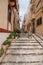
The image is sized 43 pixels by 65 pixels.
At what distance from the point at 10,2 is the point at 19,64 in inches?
409

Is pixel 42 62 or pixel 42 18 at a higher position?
pixel 42 18

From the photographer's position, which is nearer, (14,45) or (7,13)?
(14,45)

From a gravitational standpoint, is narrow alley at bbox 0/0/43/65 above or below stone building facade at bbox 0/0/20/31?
below

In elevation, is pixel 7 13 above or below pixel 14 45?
above

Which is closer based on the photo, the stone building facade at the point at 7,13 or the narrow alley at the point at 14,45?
the narrow alley at the point at 14,45

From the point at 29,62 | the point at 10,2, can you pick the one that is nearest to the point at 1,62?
the point at 29,62

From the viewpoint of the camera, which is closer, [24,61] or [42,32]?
[24,61]

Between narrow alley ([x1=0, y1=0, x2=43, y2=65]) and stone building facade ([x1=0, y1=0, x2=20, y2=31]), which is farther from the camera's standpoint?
stone building facade ([x1=0, y1=0, x2=20, y2=31])

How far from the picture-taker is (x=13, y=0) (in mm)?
15336

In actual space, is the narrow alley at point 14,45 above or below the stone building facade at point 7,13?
below

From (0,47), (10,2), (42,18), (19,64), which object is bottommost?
(19,64)

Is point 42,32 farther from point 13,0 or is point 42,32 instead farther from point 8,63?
point 8,63

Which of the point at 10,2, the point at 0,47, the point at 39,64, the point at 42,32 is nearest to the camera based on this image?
the point at 39,64

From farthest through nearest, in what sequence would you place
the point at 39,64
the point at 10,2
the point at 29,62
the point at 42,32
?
the point at 42,32 < the point at 10,2 < the point at 29,62 < the point at 39,64
